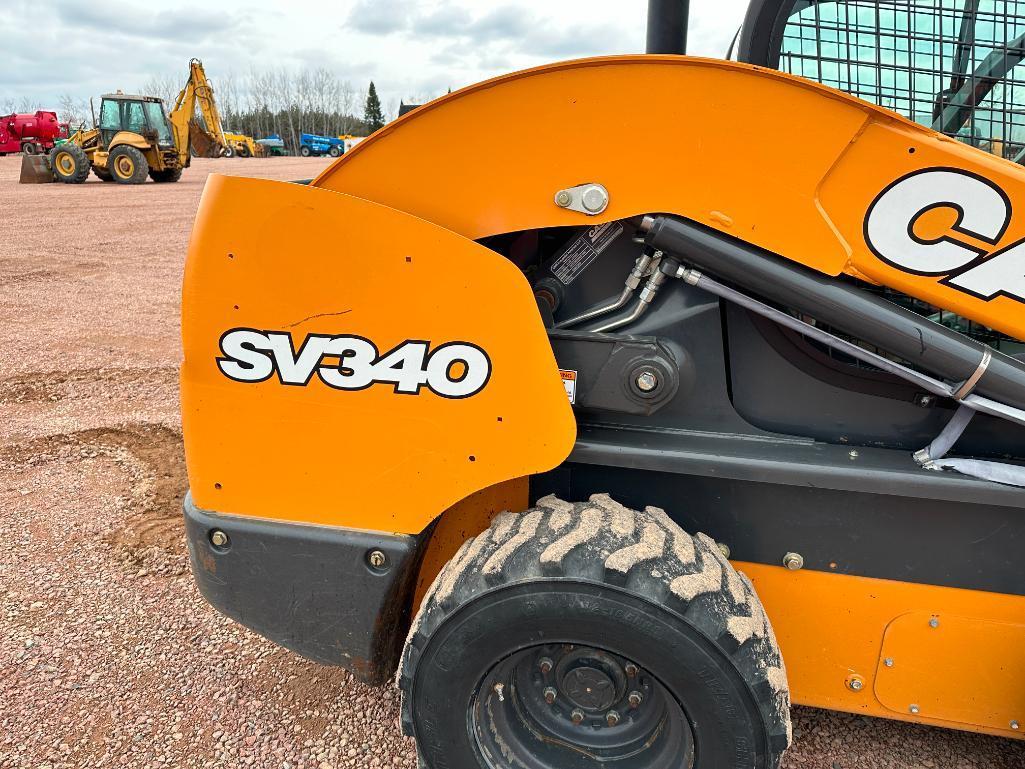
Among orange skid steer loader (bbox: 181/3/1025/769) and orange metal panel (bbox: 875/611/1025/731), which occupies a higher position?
orange skid steer loader (bbox: 181/3/1025/769)

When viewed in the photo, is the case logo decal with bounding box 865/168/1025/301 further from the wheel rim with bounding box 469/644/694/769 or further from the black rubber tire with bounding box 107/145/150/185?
the black rubber tire with bounding box 107/145/150/185

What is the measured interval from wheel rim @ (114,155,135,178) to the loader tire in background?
23.0 metres

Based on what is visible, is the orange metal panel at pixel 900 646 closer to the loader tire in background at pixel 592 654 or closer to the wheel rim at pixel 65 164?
the loader tire in background at pixel 592 654

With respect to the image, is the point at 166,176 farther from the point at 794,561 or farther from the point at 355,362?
the point at 794,561

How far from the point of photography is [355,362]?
5.36 ft

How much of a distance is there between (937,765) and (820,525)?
0.93 meters

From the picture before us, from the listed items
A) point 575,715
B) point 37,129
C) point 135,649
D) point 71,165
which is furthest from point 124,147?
point 575,715

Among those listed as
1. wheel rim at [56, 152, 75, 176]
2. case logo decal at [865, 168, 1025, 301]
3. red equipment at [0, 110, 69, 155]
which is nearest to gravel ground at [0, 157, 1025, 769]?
case logo decal at [865, 168, 1025, 301]

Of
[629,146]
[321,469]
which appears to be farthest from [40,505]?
[629,146]

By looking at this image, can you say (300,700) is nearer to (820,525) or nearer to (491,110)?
(820,525)

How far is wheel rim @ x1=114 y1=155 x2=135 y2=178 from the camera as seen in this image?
20.7 meters

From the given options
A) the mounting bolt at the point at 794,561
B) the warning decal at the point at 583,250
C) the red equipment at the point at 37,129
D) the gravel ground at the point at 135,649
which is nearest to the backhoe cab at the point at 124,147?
the red equipment at the point at 37,129

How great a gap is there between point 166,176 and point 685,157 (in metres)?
24.0

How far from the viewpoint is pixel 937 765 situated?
2059 millimetres
